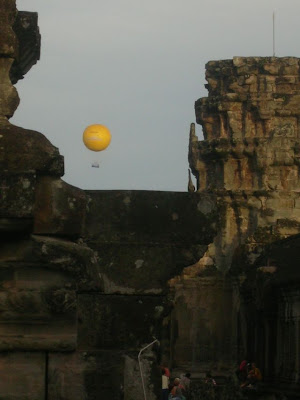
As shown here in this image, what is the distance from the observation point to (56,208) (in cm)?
991

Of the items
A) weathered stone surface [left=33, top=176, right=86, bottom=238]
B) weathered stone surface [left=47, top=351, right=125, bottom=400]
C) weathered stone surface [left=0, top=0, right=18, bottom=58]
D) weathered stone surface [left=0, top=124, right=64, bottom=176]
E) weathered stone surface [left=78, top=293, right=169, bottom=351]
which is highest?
weathered stone surface [left=0, top=0, right=18, bottom=58]

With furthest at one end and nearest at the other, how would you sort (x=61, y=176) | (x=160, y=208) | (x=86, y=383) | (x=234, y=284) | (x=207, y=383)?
(x=234, y=284) < (x=207, y=383) < (x=160, y=208) < (x=86, y=383) < (x=61, y=176)

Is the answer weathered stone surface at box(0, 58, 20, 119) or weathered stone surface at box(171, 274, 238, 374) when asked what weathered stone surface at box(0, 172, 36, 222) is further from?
weathered stone surface at box(171, 274, 238, 374)

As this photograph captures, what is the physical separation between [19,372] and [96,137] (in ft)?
23.0

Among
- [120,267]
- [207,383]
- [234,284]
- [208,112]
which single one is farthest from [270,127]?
[120,267]

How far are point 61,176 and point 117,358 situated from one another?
78.8 inches

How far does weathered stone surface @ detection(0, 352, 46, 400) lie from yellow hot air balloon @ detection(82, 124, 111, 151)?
22.1ft

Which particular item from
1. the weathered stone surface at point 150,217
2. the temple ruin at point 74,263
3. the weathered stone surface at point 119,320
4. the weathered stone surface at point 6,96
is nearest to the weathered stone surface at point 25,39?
the temple ruin at point 74,263

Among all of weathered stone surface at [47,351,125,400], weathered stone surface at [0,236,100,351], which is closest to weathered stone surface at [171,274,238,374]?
weathered stone surface at [47,351,125,400]

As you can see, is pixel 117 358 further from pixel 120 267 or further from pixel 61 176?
pixel 61 176

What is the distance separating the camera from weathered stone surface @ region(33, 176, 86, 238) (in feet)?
32.4

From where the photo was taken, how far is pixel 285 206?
45000 mm

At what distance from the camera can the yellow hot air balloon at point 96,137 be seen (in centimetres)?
1673

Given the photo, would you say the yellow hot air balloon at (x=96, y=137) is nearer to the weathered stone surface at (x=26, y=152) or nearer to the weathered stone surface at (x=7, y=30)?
the weathered stone surface at (x=7, y=30)
